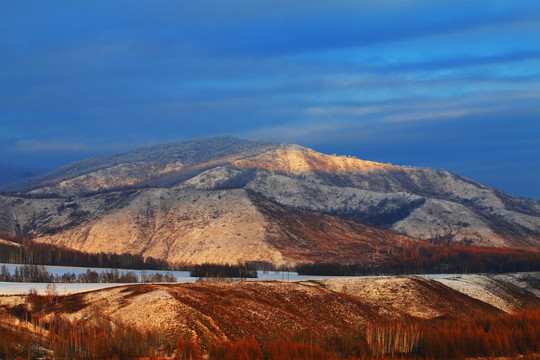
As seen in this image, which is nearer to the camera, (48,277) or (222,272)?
(48,277)

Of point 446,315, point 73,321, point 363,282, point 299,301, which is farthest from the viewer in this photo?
point 363,282

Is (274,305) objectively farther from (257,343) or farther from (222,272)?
(222,272)

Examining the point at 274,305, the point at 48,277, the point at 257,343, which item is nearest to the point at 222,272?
the point at 48,277

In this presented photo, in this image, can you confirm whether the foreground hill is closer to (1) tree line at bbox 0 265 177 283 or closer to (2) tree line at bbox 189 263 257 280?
(2) tree line at bbox 189 263 257 280

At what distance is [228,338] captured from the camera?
72688 mm

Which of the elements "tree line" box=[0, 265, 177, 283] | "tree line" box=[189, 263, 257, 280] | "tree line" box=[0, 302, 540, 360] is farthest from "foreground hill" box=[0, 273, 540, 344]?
"tree line" box=[0, 265, 177, 283]

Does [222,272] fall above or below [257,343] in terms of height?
above

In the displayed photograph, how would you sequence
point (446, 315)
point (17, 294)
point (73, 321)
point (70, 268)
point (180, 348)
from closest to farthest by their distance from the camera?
point (180, 348)
point (73, 321)
point (17, 294)
point (446, 315)
point (70, 268)

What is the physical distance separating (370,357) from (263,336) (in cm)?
1358

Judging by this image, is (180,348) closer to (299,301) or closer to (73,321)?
(73,321)

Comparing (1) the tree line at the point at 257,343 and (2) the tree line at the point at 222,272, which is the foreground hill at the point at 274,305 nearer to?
(1) the tree line at the point at 257,343

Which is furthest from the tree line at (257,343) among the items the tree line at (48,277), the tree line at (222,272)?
the tree line at (222,272)

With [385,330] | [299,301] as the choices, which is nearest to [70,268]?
[299,301]

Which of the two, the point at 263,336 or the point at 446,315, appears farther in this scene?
the point at 446,315
